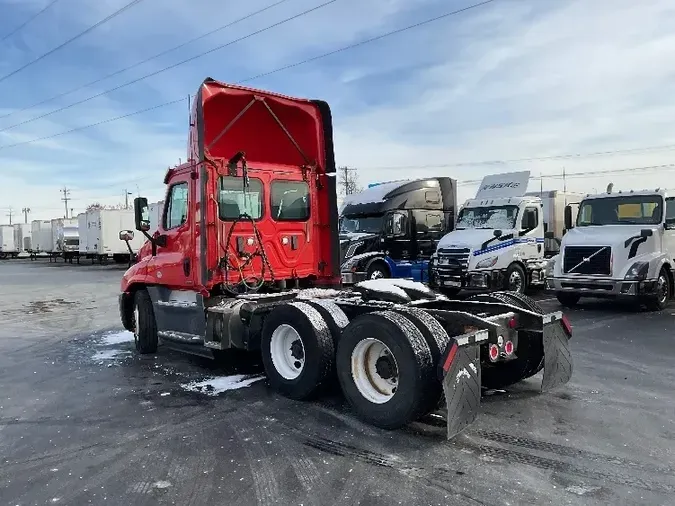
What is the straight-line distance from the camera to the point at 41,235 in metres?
53.6

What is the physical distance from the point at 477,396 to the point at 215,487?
7.20ft

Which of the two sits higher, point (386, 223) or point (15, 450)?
point (386, 223)

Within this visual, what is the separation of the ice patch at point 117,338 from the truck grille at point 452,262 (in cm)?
786

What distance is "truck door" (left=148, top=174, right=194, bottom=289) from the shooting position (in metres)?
7.60

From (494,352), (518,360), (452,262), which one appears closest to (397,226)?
(452,262)

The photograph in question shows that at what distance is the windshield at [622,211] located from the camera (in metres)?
13.0

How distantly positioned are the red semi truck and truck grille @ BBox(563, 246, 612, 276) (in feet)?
22.3

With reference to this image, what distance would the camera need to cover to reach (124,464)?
4.47 metres

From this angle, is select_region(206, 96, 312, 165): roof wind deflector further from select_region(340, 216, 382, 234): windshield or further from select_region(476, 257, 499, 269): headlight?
select_region(340, 216, 382, 234): windshield

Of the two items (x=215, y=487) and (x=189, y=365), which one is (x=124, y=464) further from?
(x=189, y=365)

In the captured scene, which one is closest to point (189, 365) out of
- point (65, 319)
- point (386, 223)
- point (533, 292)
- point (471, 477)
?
point (471, 477)

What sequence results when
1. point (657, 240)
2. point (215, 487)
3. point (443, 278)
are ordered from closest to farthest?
point (215, 487)
point (657, 240)
point (443, 278)

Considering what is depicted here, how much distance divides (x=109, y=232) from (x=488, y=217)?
102 feet

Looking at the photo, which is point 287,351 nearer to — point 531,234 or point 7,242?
point 531,234
